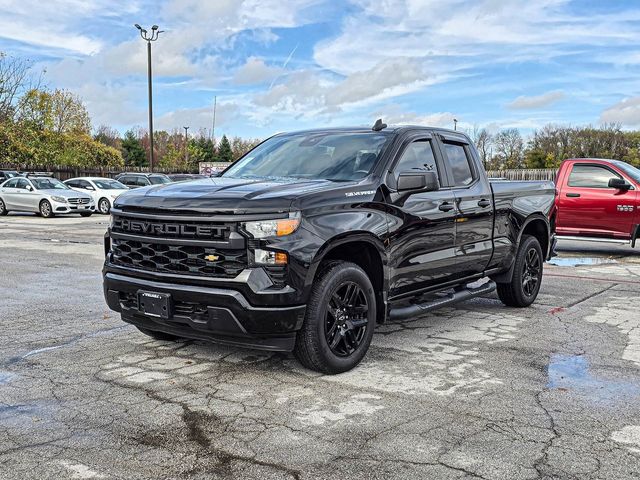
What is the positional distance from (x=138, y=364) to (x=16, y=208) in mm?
22240

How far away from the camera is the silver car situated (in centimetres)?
2402

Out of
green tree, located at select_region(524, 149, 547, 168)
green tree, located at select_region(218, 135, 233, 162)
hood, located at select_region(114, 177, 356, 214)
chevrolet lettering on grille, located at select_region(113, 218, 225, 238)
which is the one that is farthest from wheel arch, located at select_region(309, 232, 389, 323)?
green tree, located at select_region(218, 135, 233, 162)

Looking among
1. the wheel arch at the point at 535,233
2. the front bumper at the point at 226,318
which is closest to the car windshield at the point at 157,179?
the wheel arch at the point at 535,233

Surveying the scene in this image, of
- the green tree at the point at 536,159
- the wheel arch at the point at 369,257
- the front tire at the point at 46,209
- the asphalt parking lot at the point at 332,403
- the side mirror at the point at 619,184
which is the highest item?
the green tree at the point at 536,159

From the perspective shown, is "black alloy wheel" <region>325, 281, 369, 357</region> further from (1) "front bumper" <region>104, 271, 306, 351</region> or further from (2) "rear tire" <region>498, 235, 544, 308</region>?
(2) "rear tire" <region>498, 235, 544, 308</region>

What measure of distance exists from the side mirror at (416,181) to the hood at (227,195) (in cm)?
53

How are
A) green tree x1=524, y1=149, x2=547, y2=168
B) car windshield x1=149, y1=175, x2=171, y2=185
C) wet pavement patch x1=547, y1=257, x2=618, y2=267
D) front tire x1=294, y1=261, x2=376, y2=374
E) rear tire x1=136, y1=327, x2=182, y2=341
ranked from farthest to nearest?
green tree x1=524, y1=149, x2=547, y2=168 < car windshield x1=149, y1=175, x2=171, y2=185 < wet pavement patch x1=547, y1=257, x2=618, y2=267 < rear tire x1=136, y1=327, x2=182, y2=341 < front tire x1=294, y1=261, x2=376, y2=374

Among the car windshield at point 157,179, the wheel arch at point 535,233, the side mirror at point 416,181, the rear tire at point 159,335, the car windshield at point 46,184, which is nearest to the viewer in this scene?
the side mirror at point 416,181

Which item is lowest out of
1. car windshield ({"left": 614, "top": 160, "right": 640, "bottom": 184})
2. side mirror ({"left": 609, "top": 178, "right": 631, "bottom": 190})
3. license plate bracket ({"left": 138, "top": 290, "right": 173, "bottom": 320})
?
license plate bracket ({"left": 138, "top": 290, "right": 173, "bottom": 320})

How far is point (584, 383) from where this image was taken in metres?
4.83

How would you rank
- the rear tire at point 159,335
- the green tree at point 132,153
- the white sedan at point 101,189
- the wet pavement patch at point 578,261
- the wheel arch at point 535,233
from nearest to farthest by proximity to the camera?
the rear tire at point 159,335 → the wheel arch at point 535,233 → the wet pavement patch at point 578,261 → the white sedan at point 101,189 → the green tree at point 132,153

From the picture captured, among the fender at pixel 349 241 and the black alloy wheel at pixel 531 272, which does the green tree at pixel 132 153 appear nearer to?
the black alloy wheel at pixel 531 272

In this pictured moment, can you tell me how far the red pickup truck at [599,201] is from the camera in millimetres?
12484

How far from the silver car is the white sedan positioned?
49.9 inches
